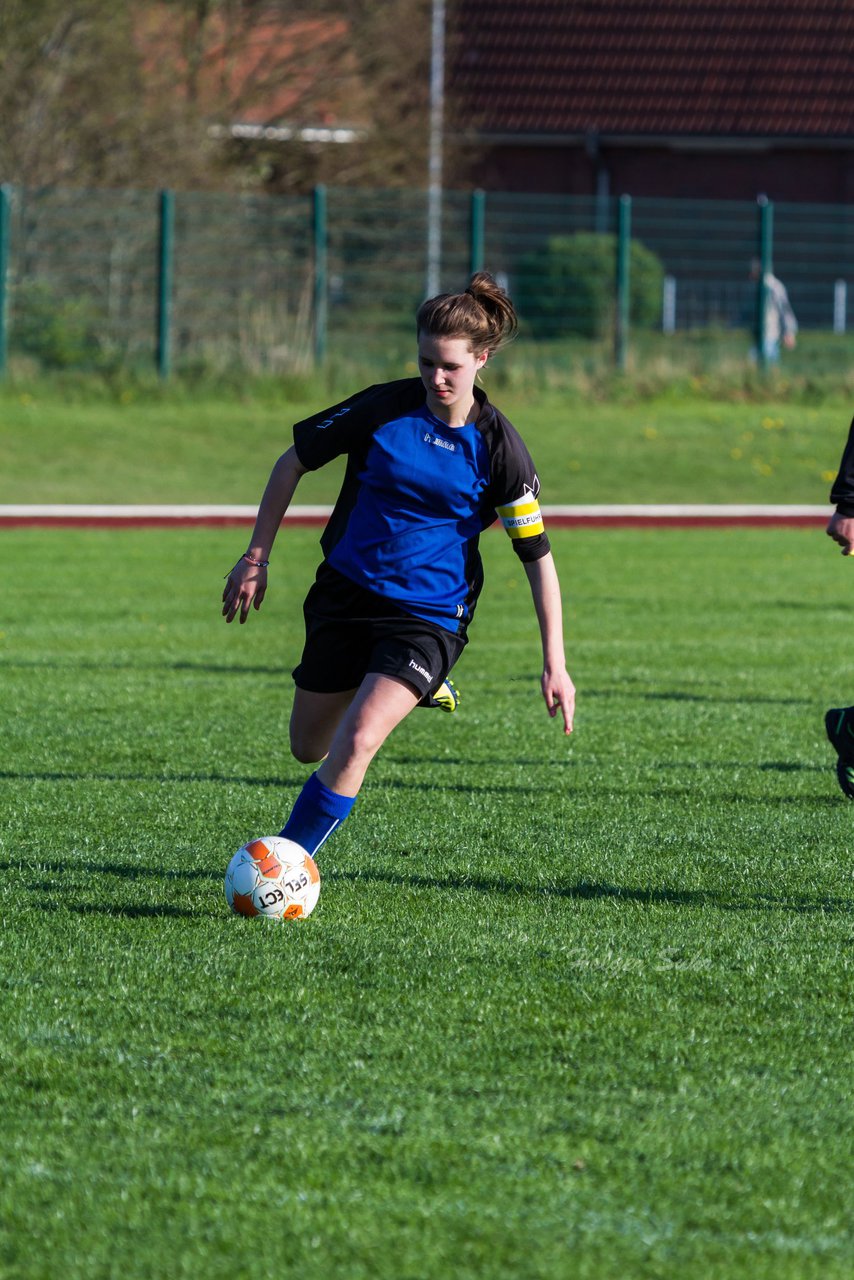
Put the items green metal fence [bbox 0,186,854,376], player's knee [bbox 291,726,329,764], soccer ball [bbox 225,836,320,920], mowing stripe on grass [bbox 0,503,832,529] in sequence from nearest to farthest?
soccer ball [bbox 225,836,320,920] → player's knee [bbox 291,726,329,764] → mowing stripe on grass [bbox 0,503,832,529] → green metal fence [bbox 0,186,854,376]

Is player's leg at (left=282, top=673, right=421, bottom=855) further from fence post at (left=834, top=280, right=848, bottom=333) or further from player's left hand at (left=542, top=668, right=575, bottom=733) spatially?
fence post at (left=834, top=280, right=848, bottom=333)

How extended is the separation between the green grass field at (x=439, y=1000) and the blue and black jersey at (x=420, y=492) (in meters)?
0.91

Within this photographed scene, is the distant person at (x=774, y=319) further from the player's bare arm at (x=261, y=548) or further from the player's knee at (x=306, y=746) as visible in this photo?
the player's bare arm at (x=261, y=548)

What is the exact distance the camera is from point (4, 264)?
2320 centimetres

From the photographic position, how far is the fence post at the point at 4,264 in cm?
2291

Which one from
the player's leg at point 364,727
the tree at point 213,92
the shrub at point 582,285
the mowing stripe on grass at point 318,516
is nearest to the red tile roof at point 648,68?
the tree at point 213,92

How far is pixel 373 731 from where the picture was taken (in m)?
4.90

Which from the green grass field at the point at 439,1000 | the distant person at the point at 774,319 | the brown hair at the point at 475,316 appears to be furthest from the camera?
the distant person at the point at 774,319

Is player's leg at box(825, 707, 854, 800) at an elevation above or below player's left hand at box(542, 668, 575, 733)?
below

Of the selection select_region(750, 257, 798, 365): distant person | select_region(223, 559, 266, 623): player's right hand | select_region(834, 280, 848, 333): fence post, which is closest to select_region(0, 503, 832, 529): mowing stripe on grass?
select_region(750, 257, 798, 365): distant person

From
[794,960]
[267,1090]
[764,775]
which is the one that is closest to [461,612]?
[794,960]

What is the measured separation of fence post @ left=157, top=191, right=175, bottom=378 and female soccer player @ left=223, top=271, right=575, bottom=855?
19.3 metres

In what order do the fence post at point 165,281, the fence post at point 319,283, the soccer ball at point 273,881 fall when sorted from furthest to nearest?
the fence post at point 319,283
the fence post at point 165,281
the soccer ball at point 273,881

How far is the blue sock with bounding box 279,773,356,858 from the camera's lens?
5.00 m
